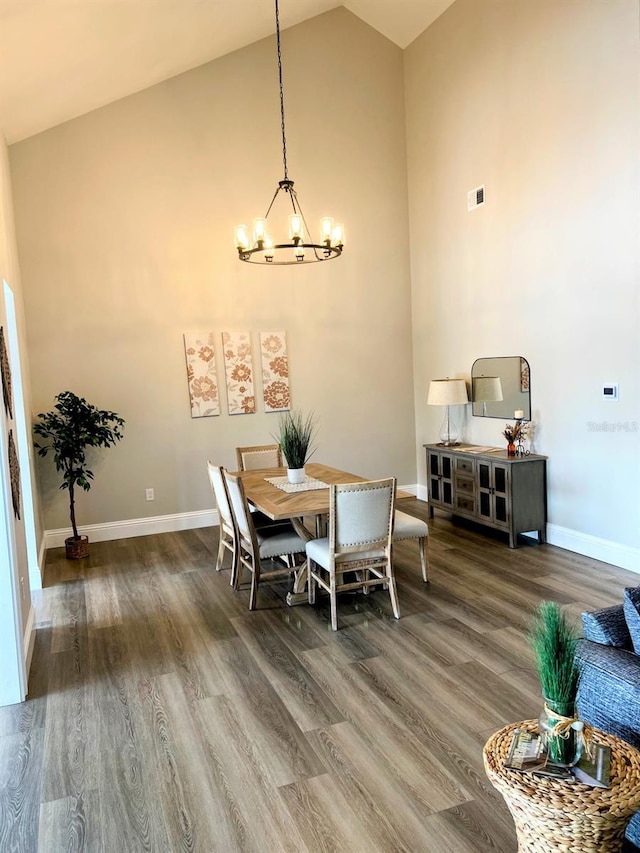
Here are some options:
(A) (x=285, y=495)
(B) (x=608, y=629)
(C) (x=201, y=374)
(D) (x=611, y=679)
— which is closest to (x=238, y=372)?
(C) (x=201, y=374)

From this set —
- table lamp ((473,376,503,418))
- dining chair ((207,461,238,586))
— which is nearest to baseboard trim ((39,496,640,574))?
table lamp ((473,376,503,418))

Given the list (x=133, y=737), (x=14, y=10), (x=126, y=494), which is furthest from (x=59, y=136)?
(x=133, y=737)

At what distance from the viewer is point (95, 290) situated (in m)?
5.60

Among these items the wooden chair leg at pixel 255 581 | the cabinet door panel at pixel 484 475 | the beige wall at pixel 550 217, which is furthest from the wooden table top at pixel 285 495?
the beige wall at pixel 550 217

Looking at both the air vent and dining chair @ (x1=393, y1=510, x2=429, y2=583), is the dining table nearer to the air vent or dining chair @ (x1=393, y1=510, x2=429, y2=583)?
dining chair @ (x1=393, y1=510, x2=429, y2=583)

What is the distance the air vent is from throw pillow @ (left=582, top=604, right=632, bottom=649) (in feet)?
14.7

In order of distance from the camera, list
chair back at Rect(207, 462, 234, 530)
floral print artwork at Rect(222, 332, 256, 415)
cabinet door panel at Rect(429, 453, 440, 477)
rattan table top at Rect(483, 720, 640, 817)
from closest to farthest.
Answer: rattan table top at Rect(483, 720, 640, 817) < chair back at Rect(207, 462, 234, 530) < cabinet door panel at Rect(429, 453, 440, 477) < floral print artwork at Rect(222, 332, 256, 415)

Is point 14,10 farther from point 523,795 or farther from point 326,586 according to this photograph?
point 523,795

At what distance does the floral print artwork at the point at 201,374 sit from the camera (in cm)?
592

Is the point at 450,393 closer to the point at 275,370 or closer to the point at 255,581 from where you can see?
the point at 275,370

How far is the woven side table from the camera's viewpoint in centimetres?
144

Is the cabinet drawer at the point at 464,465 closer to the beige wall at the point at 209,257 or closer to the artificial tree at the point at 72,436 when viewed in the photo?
the beige wall at the point at 209,257

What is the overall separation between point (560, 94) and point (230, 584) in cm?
446

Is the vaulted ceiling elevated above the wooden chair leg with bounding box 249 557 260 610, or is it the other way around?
the vaulted ceiling
